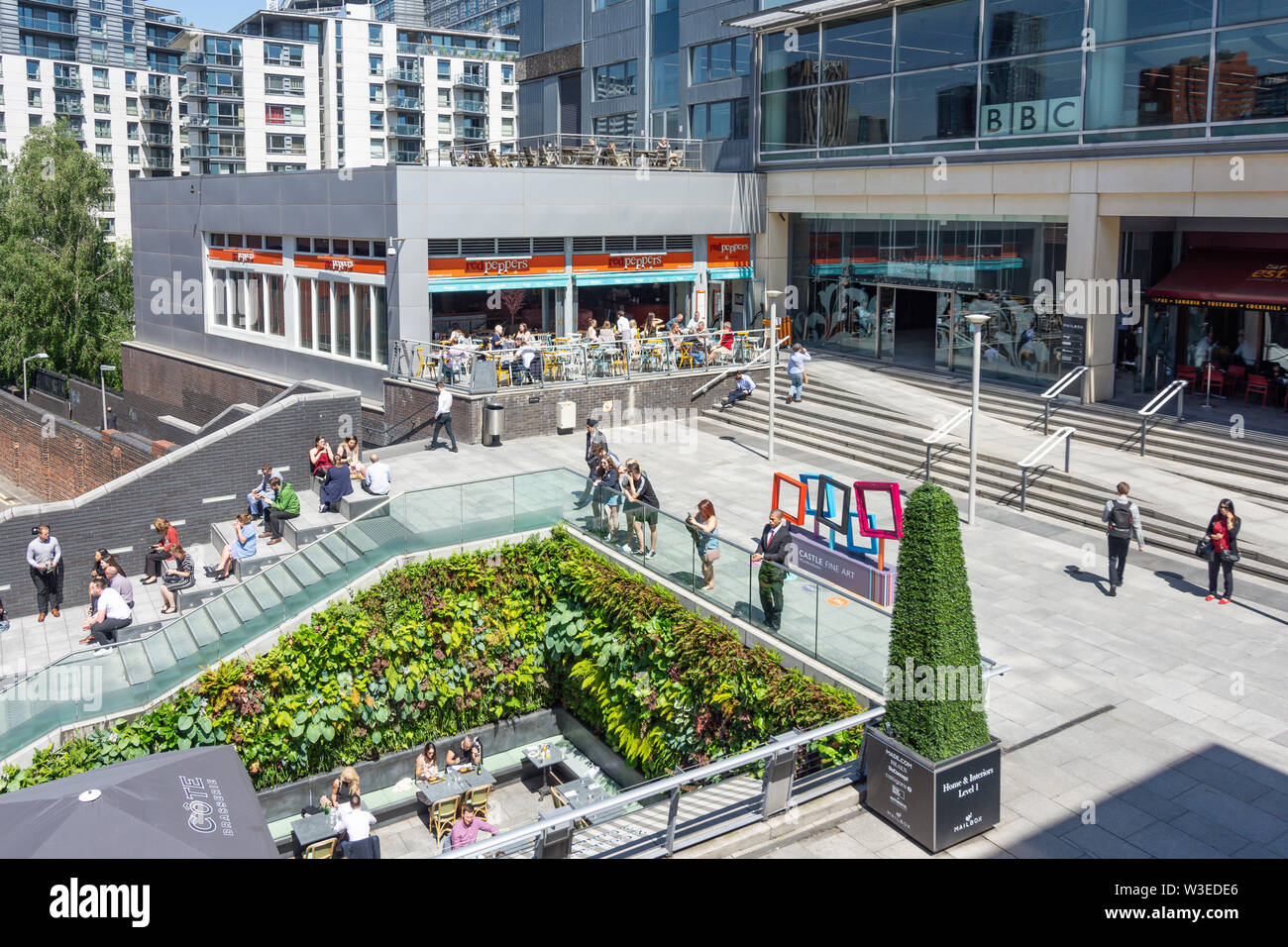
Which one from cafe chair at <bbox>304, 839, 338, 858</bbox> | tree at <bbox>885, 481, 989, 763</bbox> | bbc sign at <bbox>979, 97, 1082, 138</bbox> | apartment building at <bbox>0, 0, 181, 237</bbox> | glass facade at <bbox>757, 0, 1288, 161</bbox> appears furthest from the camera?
apartment building at <bbox>0, 0, 181, 237</bbox>

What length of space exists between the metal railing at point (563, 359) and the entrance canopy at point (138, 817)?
1523cm

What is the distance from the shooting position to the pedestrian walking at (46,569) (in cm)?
2041

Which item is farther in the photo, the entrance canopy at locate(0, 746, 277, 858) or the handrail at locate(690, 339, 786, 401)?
the handrail at locate(690, 339, 786, 401)

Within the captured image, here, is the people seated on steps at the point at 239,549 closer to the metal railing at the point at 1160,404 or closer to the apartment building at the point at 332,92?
the metal railing at the point at 1160,404

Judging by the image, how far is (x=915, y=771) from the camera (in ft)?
32.9

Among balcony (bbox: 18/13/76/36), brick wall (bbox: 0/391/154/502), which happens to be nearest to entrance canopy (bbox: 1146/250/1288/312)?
brick wall (bbox: 0/391/154/502)

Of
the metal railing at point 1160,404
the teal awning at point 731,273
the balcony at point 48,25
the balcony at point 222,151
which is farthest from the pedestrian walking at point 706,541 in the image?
the balcony at point 48,25

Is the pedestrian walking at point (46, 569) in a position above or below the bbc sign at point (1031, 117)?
below

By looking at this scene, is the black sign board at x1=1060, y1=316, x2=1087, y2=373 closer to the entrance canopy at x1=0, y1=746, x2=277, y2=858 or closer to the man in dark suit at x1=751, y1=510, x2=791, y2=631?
the man in dark suit at x1=751, y1=510, x2=791, y2=631

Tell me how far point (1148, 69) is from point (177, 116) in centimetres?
7595

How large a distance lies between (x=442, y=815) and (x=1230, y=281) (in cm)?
1988

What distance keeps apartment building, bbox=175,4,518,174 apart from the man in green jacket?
5038cm

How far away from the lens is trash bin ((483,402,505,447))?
24.7 meters
